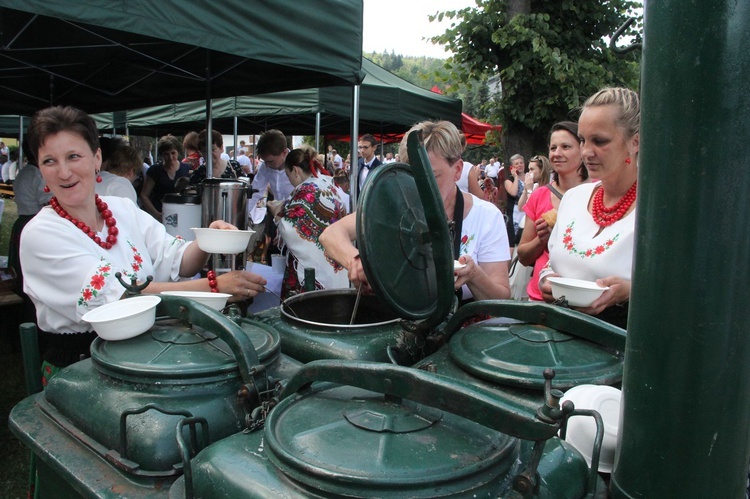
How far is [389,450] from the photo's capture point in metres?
0.89

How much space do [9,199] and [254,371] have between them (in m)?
21.7

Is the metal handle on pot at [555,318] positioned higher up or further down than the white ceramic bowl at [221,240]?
further down

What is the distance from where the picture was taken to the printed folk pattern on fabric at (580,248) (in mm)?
1987

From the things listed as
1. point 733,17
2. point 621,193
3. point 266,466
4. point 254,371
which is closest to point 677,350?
point 733,17

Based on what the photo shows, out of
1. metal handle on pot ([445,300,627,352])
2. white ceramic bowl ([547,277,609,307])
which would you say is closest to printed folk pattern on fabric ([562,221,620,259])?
white ceramic bowl ([547,277,609,307])

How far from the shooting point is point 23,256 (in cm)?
188

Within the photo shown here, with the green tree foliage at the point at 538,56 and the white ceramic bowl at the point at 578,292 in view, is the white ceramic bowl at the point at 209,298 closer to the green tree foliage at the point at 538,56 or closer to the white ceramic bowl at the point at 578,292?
the white ceramic bowl at the point at 578,292

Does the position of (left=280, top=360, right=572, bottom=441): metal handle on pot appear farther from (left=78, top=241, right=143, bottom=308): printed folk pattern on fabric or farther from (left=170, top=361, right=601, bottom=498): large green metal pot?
(left=78, top=241, right=143, bottom=308): printed folk pattern on fabric

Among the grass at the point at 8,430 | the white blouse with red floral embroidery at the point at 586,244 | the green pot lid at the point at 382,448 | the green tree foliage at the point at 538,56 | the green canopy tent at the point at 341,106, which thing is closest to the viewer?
the green pot lid at the point at 382,448

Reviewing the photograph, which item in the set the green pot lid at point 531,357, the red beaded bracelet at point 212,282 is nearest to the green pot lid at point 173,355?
the green pot lid at point 531,357

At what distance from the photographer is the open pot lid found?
55.4 inches

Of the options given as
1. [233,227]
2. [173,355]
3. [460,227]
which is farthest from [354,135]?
[173,355]

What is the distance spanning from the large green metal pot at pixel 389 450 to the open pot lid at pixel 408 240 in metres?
0.43

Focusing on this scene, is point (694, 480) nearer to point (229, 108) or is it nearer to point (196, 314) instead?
point (196, 314)
